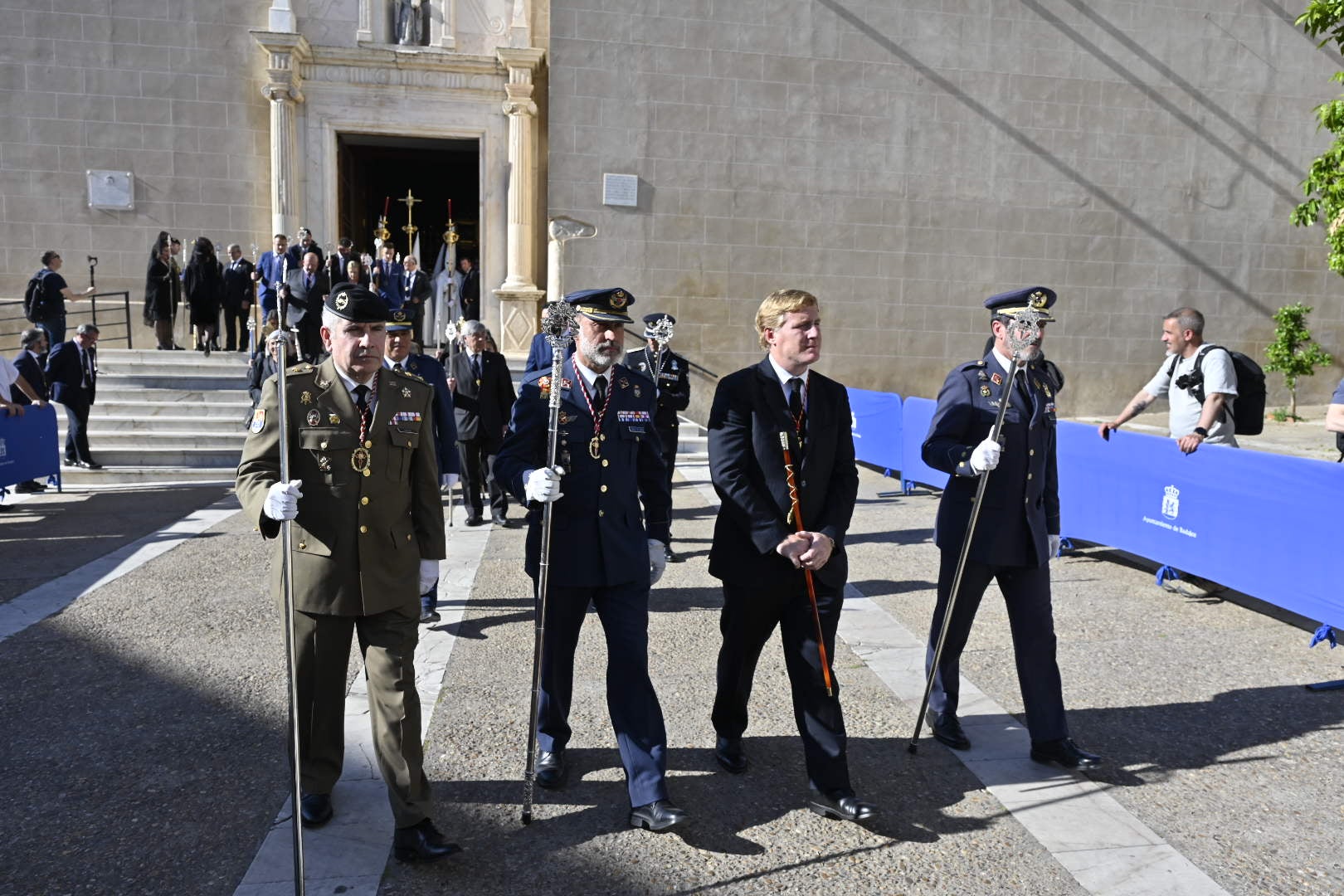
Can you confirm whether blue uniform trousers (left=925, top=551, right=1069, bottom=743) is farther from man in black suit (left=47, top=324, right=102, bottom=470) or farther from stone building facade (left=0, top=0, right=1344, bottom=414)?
stone building facade (left=0, top=0, right=1344, bottom=414)

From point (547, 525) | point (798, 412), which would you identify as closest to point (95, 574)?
point (547, 525)

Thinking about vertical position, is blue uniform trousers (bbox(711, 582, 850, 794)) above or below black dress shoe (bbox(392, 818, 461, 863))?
above

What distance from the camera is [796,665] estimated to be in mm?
3902

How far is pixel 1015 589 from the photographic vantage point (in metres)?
4.38

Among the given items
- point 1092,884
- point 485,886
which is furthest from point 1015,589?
point 485,886

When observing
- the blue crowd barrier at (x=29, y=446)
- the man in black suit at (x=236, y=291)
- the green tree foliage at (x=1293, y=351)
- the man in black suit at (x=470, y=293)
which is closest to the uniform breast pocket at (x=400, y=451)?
the blue crowd barrier at (x=29, y=446)

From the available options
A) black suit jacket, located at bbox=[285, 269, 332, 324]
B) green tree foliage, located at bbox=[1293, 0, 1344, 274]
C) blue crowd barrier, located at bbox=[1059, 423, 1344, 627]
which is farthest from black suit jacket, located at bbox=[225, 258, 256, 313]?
green tree foliage, located at bbox=[1293, 0, 1344, 274]

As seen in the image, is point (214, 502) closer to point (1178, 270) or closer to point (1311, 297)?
point (1178, 270)

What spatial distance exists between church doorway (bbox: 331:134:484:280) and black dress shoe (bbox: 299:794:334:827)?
16.9m

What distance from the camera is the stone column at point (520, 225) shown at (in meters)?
18.0

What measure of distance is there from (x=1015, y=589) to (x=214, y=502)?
910cm

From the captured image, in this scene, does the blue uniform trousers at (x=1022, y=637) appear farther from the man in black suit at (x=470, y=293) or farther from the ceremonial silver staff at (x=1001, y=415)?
the man in black suit at (x=470, y=293)

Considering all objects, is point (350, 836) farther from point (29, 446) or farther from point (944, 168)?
point (944, 168)

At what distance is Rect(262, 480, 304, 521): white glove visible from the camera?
3143mm
